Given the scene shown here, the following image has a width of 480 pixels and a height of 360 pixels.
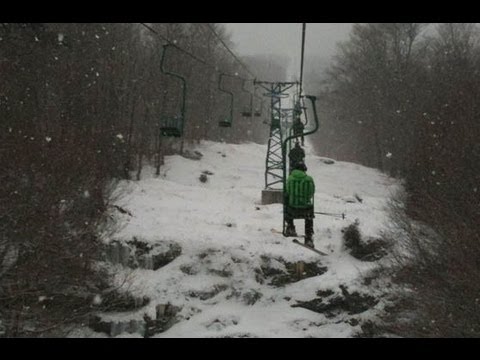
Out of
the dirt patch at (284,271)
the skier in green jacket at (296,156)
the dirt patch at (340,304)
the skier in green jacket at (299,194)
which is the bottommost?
the dirt patch at (340,304)

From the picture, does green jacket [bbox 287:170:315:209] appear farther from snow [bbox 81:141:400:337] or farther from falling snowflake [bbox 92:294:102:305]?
falling snowflake [bbox 92:294:102:305]

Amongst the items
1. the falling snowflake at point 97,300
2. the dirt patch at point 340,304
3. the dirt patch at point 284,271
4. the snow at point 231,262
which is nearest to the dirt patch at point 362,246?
the snow at point 231,262

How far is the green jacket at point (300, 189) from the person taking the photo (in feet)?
35.4

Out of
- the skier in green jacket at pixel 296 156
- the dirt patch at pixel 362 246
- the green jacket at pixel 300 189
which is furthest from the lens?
the dirt patch at pixel 362 246

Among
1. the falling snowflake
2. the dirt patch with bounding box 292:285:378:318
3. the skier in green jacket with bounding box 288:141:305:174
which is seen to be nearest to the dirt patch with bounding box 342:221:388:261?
the dirt patch with bounding box 292:285:378:318

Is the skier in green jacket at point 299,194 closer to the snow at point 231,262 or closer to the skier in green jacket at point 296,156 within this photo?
the skier in green jacket at point 296,156

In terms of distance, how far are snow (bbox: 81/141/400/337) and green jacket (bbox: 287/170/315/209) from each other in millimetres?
5943

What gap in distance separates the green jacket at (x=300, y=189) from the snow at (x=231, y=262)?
5943mm

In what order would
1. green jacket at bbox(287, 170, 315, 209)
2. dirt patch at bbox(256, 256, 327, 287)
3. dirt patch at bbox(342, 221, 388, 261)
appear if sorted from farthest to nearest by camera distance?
dirt patch at bbox(342, 221, 388, 261) < dirt patch at bbox(256, 256, 327, 287) < green jacket at bbox(287, 170, 315, 209)

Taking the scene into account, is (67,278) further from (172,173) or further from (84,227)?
(172,173)

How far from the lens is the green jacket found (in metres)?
10.8
